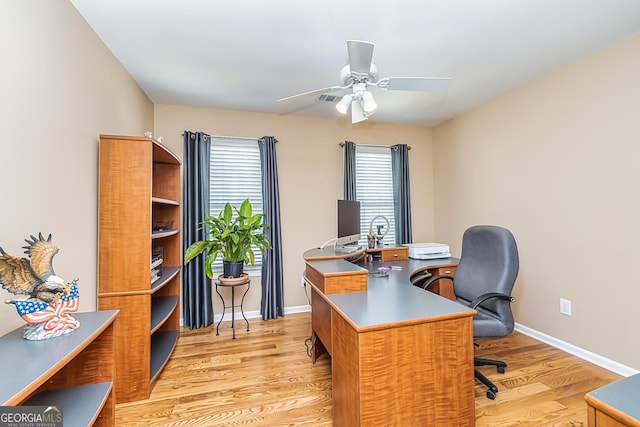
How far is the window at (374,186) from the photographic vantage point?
13.3 feet

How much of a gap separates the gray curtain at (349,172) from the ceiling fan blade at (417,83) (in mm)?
1787

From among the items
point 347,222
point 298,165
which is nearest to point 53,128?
point 347,222

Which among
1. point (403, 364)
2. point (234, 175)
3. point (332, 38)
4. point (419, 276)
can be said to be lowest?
point (403, 364)

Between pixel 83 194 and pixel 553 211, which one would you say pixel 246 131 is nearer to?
pixel 83 194

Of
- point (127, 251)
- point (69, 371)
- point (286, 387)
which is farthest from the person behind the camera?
point (286, 387)

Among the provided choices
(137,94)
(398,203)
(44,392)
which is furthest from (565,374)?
(137,94)

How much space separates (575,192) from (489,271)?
1.22 m

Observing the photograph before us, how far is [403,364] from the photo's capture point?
4.45 ft

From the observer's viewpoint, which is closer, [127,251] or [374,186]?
[127,251]

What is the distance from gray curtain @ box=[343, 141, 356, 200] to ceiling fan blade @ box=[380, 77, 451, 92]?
1.79m

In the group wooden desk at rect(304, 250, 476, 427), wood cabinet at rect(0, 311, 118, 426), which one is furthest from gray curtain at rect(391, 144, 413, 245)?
wood cabinet at rect(0, 311, 118, 426)

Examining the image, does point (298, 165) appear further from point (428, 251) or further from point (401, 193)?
point (428, 251)

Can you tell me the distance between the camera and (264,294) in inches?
137

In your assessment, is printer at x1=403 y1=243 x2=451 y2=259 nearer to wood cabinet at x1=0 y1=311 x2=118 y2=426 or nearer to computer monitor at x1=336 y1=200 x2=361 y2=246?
computer monitor at x1=336 y1=200 x2=361 y2=246
